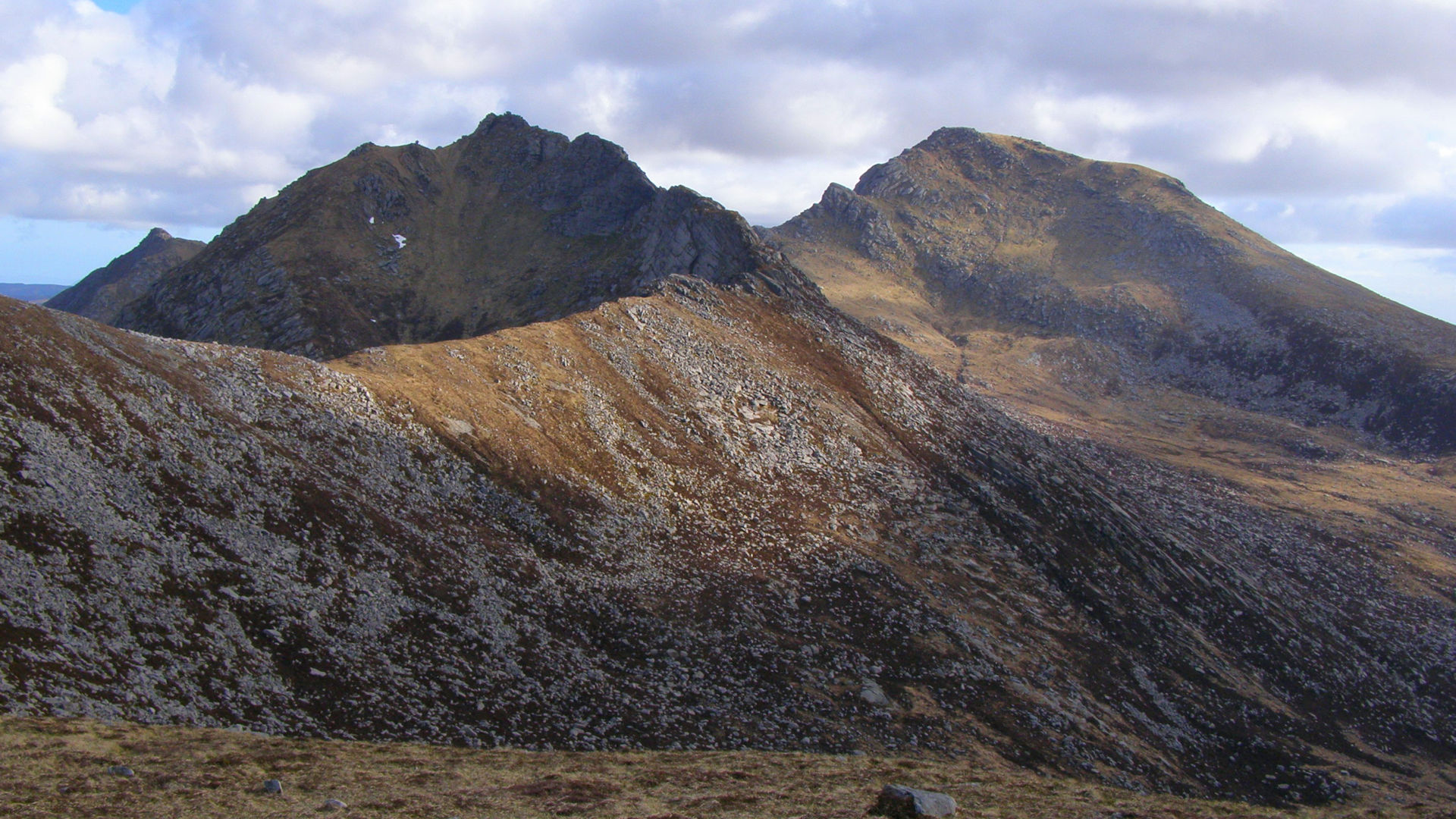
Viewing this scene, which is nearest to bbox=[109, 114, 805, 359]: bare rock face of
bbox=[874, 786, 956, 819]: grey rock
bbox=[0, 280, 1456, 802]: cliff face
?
bbox=[0, 280, 1456, 802]: cliff face

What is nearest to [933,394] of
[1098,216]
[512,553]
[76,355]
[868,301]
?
[512,553]

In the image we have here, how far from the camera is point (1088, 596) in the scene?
171ft

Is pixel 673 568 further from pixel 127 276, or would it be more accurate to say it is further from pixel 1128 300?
pixel 127 276

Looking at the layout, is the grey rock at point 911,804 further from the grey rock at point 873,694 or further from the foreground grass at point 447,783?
the grey rock at point 873,694

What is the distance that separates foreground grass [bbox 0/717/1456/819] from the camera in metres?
20.0

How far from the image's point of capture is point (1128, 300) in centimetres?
15650

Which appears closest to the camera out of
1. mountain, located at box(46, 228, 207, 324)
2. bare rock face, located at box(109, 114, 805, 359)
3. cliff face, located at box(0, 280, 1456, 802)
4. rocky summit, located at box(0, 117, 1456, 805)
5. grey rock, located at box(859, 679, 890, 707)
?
cliff face, located at box(0, 280, 1456, 802)

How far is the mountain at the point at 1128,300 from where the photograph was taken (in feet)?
415

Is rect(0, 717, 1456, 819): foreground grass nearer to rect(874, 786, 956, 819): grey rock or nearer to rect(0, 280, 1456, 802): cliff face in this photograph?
rect(874, 786, 956, 819): grey rock

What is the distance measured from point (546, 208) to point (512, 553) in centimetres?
9089

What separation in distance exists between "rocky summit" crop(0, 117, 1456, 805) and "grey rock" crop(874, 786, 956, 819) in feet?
30.5

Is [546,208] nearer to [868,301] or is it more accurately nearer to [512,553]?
[868,301]

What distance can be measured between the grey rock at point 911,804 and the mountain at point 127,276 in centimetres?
15552

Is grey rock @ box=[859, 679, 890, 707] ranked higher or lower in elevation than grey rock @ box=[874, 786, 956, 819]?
lower
